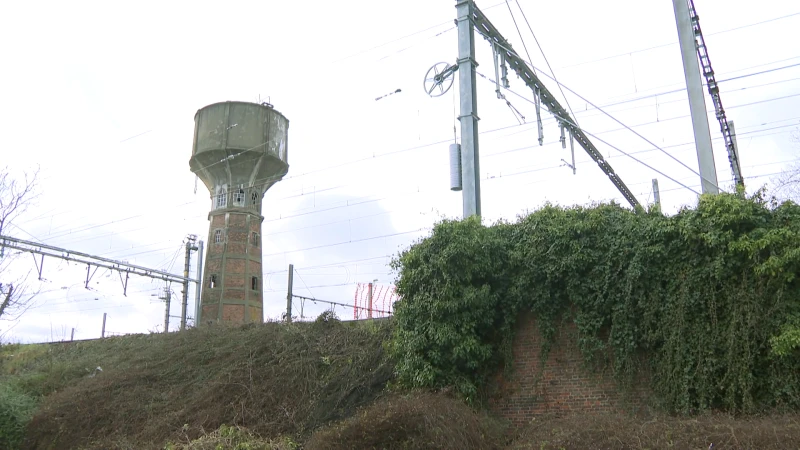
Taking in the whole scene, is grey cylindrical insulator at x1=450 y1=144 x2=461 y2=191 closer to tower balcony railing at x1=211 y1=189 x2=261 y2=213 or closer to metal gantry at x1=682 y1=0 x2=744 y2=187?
metal gantry at x1=682 y1=0 x2=744 y2=187

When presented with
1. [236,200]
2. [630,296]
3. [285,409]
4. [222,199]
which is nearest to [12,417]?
[285,409]

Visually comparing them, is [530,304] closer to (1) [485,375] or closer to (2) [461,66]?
(1) [485,375]

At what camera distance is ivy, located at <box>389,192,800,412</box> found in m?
10.6

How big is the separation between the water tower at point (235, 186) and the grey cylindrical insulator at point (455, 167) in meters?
19.4

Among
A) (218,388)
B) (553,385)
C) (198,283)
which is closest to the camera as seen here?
(553,385)

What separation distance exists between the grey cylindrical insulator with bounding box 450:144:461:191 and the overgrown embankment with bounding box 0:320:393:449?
426 centimetres

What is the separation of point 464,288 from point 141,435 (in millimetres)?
8843

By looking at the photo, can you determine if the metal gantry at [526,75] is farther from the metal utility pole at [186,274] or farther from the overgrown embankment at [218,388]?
the metal utility pole at [186,274]

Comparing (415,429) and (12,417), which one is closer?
(415,429)

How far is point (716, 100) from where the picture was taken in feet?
59.6

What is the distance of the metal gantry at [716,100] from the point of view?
14.7 metres

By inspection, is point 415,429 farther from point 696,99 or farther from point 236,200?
point 236,200

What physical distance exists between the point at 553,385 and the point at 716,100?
1049cm

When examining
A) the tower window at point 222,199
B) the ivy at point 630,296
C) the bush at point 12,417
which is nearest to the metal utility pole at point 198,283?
the tower window at point 222,199
